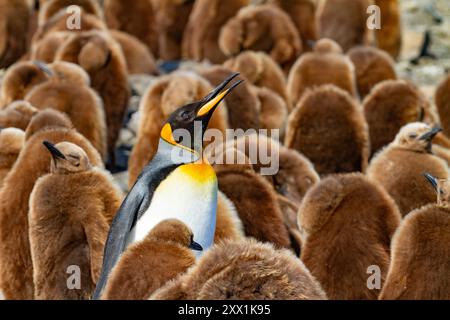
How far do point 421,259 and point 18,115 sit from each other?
3126mm

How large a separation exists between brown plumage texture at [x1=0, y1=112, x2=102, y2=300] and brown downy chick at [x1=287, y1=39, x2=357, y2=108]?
3.96m

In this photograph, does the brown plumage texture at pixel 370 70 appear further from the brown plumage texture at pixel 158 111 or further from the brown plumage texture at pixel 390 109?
the brown plumage texture at pixel 158 111

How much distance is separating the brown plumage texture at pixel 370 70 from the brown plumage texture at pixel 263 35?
0.89 metres

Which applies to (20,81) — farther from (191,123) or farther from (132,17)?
(132,17)

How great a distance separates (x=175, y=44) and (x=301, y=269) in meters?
9.91

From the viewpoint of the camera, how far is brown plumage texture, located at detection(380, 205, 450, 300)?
4051 mm

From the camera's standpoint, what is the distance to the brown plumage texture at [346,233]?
15.3ft

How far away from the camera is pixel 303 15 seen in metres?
11.5

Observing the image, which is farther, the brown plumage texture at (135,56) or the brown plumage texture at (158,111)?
the brown plumage texture at (135,56)

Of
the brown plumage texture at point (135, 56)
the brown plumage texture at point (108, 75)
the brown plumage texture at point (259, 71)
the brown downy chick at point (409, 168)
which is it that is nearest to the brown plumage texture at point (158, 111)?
the brown plumage texture at point (108, 75)

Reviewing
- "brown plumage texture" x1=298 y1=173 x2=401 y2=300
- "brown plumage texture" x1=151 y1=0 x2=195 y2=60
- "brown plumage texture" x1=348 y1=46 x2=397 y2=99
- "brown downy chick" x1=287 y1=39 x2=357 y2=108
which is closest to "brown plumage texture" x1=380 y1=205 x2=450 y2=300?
"brown plumage texture" x1=298 y1=173 x2=401 y2=300

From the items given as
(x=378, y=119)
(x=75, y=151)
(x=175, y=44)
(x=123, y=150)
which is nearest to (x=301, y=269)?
(x=75, y=151)

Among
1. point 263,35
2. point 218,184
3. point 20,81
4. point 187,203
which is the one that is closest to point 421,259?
point 187,203

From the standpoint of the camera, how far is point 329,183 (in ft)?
16.1
